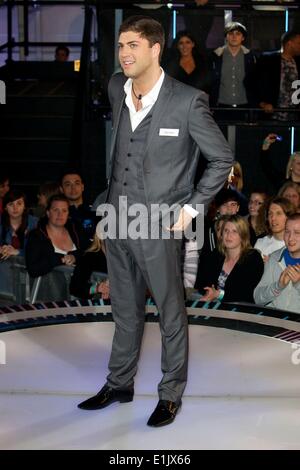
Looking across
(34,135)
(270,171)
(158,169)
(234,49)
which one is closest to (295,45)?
(234,49)

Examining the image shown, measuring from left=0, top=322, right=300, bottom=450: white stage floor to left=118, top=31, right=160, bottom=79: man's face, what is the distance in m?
1.38

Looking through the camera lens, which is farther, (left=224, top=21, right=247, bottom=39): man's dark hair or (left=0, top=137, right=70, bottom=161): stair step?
(left=0, top=137, right=70, bottom=161): stair step

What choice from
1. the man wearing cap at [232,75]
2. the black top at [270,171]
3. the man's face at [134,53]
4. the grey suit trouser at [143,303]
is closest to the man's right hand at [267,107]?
the man wearing cap at [232,75]

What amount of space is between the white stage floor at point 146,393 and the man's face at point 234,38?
3.60m

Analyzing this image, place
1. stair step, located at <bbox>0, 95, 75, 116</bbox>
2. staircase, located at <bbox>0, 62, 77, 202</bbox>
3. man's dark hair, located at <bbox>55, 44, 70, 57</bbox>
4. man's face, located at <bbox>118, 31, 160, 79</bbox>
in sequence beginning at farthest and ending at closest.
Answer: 1. man's dark hair, located at <bbox>55, 44, 70, 57</bbox>
2. stair step, located at <bbox>0, 95, 75, 116</bbox>
3. staircase, located at <bbox>0, 62, 77, 202</bbox>
4. man's face, located at <bbox>118, 31, 160, 79</bbox>

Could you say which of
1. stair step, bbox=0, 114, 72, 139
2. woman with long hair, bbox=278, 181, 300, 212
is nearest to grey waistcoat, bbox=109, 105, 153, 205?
woman with long hair, bbox=278, 181, 300, 212

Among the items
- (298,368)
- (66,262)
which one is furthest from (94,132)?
(298,368)

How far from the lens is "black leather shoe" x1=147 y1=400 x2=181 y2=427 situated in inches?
150

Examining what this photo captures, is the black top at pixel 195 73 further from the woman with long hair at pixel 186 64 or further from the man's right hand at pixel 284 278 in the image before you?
the man's right hand at pixel 284 278

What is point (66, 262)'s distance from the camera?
21.5 ft

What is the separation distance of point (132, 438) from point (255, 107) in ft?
16.6

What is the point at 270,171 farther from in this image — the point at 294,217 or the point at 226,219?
the point at 294,217

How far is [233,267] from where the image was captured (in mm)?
5871

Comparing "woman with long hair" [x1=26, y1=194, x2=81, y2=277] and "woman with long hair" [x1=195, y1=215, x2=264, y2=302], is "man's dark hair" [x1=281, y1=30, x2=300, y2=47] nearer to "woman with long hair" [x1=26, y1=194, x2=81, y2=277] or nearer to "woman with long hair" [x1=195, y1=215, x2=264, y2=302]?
"woman with long hair" [x1=26, y1=194, x2=81, y2=277]
